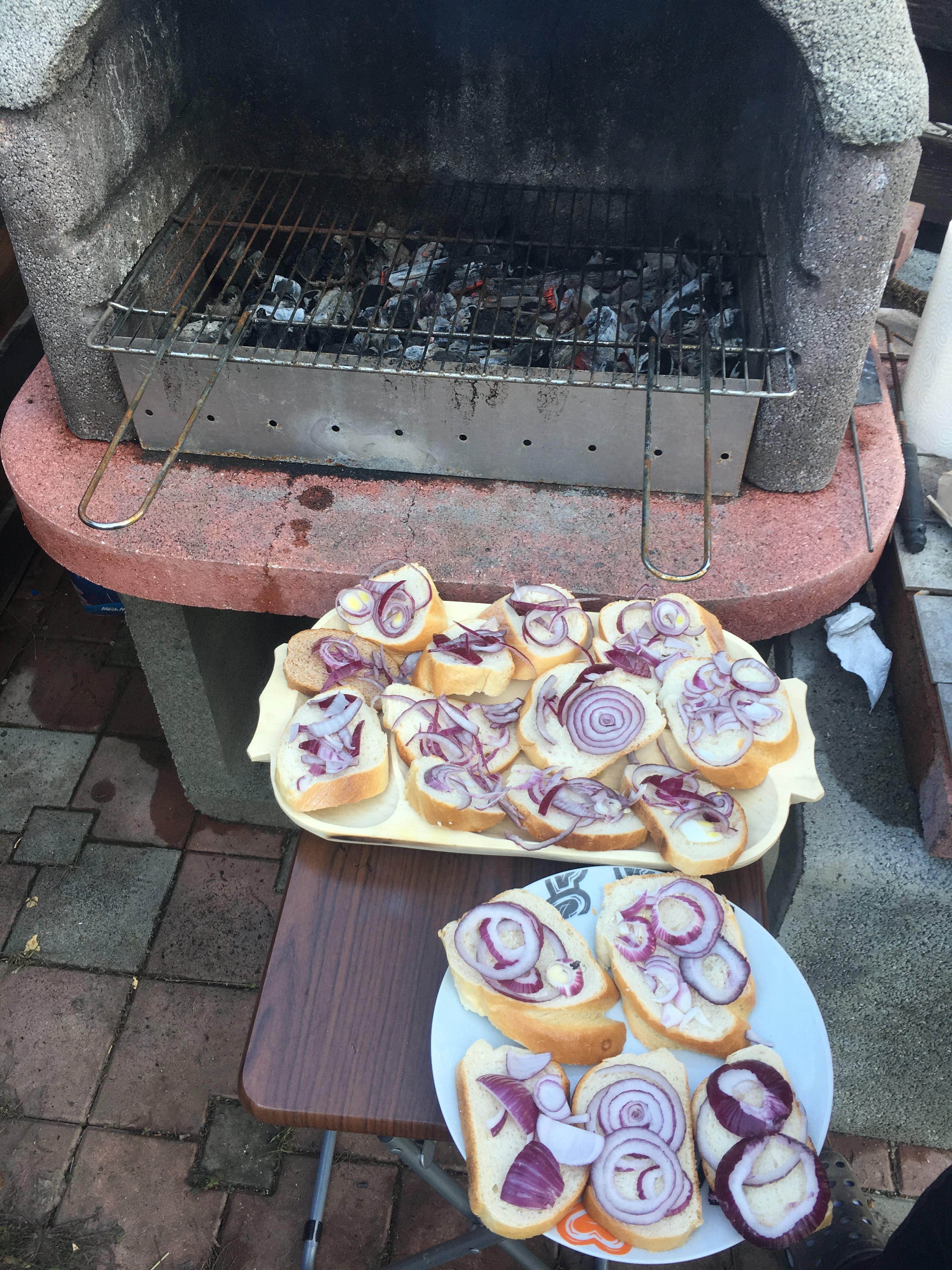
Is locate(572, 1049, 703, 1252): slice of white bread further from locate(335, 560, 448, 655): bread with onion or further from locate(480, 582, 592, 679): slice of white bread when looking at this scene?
locate(335, 560, 448, 655): bread with onion

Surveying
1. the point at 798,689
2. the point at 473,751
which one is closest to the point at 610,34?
the point at 798,689

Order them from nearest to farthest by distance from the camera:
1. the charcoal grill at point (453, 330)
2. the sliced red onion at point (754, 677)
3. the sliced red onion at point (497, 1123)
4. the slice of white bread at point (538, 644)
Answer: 1. the sliced red onion at point (497, 1123)
2. the sliced red onion at point (754, 677)
3. the slice of white bread at point (538, 644)
4. the charcoal grill at point (453, 330)

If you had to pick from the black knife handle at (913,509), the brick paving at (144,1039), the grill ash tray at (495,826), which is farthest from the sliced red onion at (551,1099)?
the black knife handle at (913,509)

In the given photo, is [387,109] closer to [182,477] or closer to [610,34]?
[610,34]

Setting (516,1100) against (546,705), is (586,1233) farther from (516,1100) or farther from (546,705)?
(546,705)

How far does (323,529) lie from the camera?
2.50m

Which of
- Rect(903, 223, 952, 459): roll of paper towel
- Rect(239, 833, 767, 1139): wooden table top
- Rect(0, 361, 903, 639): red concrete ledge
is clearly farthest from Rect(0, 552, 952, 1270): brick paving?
Rect(903, 223, 952, 459): roll of paper towel

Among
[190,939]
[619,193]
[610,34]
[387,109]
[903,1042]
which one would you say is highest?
[610,34]

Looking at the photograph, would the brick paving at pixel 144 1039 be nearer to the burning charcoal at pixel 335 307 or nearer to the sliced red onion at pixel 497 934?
the sliced red onion at pixel 497 934

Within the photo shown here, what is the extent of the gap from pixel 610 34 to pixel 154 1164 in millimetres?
3747

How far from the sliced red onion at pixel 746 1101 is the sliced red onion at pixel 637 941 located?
22 cm

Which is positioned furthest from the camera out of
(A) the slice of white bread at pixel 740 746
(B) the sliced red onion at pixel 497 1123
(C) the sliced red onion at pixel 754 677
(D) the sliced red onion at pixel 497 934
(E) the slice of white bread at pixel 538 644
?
(E) the slice of white bread at pixel 538 644

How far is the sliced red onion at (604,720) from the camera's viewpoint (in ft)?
6.28

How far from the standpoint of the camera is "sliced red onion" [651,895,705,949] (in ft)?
5.50
